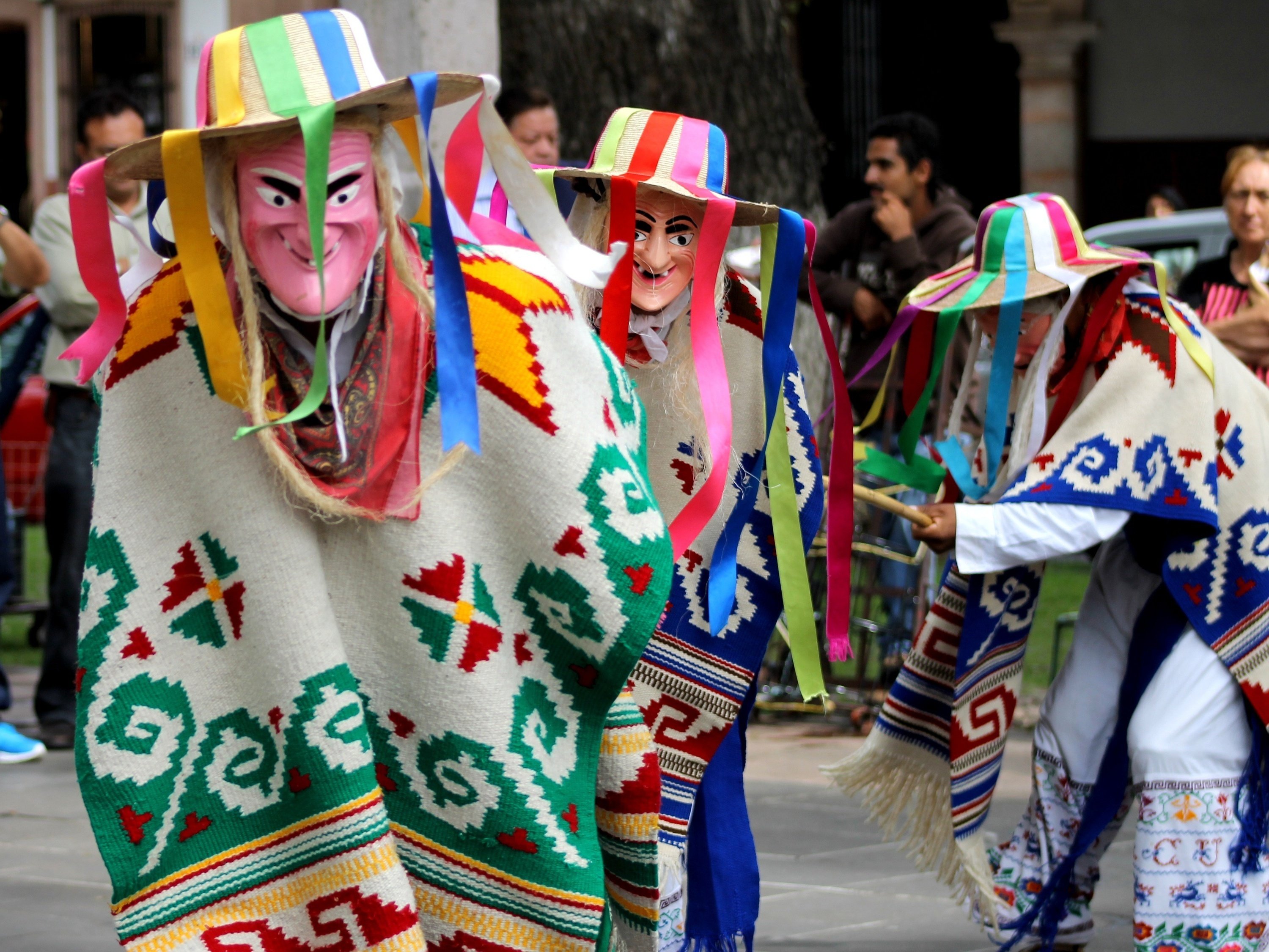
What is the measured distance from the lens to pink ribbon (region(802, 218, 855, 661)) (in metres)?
4.16

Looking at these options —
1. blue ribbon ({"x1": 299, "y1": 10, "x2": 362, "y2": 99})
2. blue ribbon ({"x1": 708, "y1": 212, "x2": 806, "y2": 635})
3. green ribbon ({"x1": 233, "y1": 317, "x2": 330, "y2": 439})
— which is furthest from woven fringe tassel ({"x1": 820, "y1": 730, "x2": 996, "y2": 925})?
blue ribbon ({"x1": 299, "y1": 10, "x2": 362, "y2": 99})

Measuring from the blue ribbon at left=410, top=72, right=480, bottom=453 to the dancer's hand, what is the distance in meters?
1.79

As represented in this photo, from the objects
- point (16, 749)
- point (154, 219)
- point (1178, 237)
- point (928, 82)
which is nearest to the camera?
point (154, 219)

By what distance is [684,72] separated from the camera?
9539 millimetres

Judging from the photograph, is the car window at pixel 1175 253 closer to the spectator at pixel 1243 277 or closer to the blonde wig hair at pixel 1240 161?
the blonde wig hair at pixel 1240 161

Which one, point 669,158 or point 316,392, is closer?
point 316,392

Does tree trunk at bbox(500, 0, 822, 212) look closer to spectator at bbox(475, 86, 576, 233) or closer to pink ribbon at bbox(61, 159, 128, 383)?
spectator at bbox(475, 86, 576, 233)

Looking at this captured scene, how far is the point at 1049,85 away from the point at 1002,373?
1365 cm

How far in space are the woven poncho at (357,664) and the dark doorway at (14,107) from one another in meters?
18.8

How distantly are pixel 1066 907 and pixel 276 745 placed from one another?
Result: 2.45 metres

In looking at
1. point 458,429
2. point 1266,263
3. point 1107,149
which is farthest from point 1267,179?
point 1107,149

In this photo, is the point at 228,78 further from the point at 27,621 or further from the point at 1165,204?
the point at 1165,204

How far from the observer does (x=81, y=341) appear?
10.1ft

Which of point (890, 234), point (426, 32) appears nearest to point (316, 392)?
point (890, 234)
